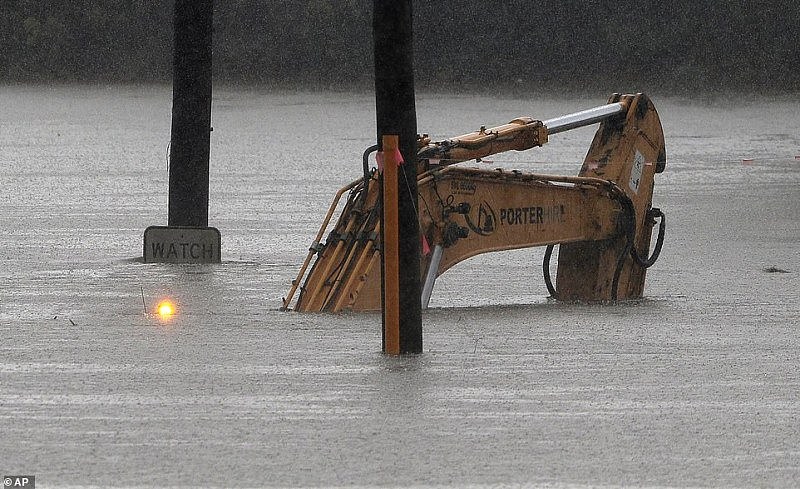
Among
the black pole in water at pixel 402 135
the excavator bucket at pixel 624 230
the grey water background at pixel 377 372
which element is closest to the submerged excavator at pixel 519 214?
the excavator bucket at pixel 624 230

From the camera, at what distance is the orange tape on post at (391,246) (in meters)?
9.49

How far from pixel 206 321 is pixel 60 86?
58965mm

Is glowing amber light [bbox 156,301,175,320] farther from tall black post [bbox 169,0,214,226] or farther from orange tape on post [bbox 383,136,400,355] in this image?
tall black post [bbox 169,0,214,226]

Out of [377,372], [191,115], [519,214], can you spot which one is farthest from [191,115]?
[377,372]

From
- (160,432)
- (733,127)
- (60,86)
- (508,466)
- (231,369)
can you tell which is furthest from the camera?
(60,86)

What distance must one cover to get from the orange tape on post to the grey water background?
187 millimetres

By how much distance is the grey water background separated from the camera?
6.98 meters

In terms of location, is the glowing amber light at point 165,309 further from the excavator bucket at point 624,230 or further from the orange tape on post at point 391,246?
the excavator bucket at point 624,230

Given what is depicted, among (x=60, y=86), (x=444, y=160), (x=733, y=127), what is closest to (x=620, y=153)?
(x=444, y=160)

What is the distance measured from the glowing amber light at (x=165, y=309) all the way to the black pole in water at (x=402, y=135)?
2334 mm

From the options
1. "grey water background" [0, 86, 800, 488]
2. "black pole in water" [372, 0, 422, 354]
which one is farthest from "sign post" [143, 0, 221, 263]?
"black pole in water" [372, 0, 422, 354]

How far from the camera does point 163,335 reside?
1046 centimetres

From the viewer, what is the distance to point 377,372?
9.12 metres

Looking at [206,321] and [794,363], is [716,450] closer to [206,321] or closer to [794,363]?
[794,363]
